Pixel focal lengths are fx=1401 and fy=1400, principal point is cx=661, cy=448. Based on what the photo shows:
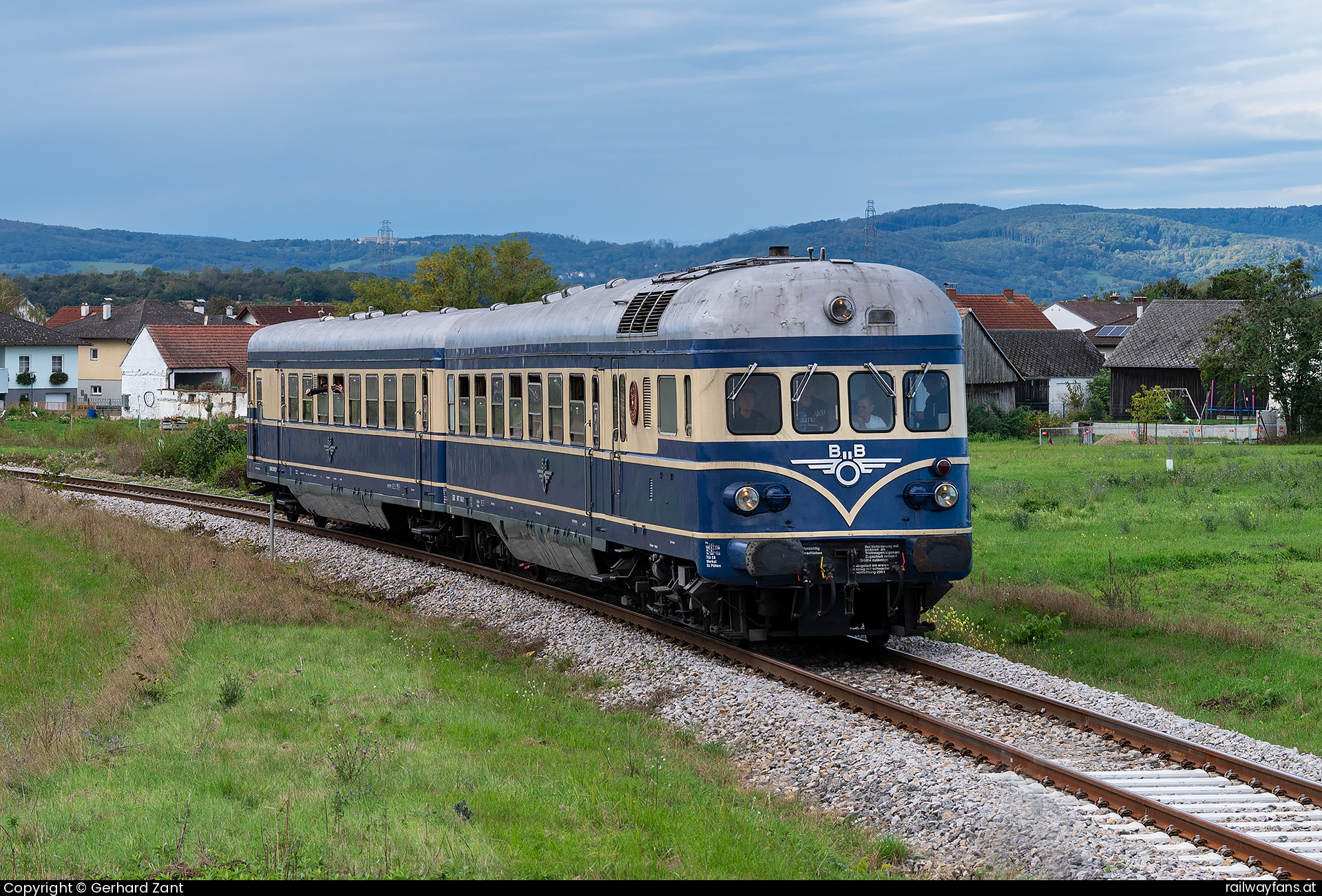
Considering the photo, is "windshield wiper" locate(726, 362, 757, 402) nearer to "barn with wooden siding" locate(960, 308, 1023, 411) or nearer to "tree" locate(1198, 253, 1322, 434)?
"tree" locate(1198, 253, 1322, 434)

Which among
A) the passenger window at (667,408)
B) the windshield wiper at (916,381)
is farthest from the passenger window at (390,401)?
the windshield wiper at (916,381)

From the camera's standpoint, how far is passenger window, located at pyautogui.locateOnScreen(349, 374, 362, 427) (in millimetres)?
24609

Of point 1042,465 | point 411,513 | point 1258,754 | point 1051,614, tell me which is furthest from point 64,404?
point 1258,754

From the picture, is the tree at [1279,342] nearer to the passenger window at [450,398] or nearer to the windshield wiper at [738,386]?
the passenger window at [450,398]

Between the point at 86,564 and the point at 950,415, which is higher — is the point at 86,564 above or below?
below

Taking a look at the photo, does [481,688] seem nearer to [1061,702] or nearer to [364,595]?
[1061,702]

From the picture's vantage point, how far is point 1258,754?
35.1 ft

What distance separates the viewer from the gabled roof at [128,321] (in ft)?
307

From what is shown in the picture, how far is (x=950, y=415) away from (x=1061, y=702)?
11.6 ft

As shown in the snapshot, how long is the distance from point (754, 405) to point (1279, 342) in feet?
146

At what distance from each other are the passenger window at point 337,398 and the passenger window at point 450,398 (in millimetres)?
4669

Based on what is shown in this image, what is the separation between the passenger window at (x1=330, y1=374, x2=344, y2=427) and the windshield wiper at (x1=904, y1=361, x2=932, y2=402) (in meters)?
14.0

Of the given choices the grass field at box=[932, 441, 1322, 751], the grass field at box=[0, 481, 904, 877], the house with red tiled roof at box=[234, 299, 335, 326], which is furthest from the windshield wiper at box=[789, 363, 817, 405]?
the house with red tiled roof at box=[234, 299, 335, 326]

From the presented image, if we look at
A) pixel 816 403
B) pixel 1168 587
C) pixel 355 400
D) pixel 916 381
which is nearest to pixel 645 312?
pixel 816 403
